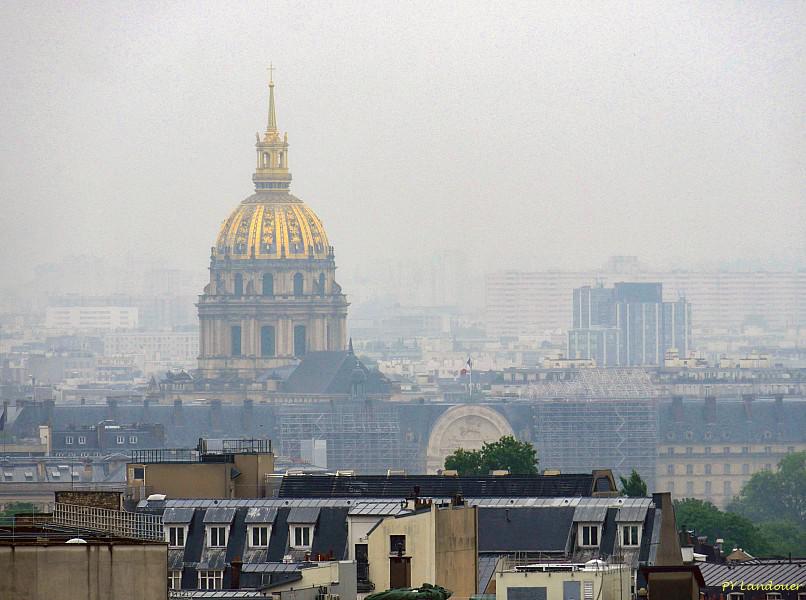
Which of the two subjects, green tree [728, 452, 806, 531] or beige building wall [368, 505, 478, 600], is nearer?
beige building wall [368, 505, 478, 600]

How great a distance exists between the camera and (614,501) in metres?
47.2

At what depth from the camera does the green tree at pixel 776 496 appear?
157125 millimetres

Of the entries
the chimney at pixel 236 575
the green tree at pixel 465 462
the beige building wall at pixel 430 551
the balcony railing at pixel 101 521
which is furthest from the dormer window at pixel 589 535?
the green tree at pixel 465 462

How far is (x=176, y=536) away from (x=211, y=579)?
2.20m

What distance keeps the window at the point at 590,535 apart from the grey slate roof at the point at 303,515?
3.31 m

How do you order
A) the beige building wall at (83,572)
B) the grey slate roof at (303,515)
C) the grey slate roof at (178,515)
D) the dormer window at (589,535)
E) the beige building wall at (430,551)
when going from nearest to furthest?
the beige building wall at (83,572)
the beige building wall at (430,551)
the dormer window at (589,535)
the grey slate roof at (303,515)
the grey slate roof at (178,515)

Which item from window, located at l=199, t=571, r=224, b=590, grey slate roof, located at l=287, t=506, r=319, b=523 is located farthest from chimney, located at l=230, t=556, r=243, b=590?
grey slate roof, located at l=287, t=506, r=319, b=523

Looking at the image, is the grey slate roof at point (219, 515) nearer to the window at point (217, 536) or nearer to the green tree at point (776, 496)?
the window at point (217, 536)

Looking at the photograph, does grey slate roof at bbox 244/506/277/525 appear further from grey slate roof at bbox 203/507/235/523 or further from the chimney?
the chimney

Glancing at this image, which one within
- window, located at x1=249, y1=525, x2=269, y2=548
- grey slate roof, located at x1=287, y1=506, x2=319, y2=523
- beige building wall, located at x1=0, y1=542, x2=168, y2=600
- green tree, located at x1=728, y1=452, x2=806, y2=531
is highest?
green tree, located at x1=728, y1=452, x2=806, y2=531

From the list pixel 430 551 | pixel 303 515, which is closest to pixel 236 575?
pixel 430 551

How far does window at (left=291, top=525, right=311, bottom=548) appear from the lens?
45.5 m

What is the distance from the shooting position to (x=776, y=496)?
16400 centimetres

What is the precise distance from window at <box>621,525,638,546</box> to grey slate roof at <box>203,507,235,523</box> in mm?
5023
